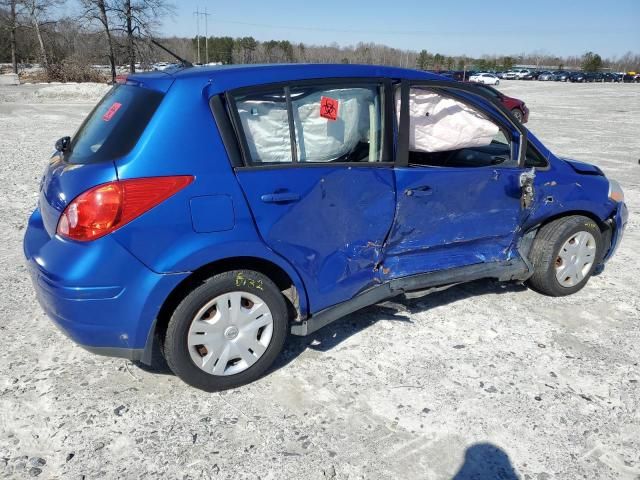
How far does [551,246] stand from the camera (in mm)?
4055

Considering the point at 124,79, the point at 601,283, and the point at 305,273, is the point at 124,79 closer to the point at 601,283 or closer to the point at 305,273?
the point at 305,273

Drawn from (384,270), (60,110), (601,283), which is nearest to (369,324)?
(384,270)

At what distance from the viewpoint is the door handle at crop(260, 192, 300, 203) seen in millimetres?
2773

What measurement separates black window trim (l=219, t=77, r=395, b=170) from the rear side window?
36cm

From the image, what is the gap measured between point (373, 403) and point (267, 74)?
1972 mm

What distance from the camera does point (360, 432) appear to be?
8.80 feet

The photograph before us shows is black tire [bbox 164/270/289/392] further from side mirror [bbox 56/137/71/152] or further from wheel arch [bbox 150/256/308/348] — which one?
side mirror [bbox 56/137/71/152]

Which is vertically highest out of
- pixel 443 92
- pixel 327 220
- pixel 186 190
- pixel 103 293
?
pixel 443 92

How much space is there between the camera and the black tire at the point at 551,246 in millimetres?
4066

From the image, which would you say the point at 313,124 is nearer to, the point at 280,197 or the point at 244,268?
the point at 280,197

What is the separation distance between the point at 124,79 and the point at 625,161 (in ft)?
35.4

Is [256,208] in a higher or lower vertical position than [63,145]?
lower

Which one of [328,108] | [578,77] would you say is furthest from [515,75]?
[328,108]

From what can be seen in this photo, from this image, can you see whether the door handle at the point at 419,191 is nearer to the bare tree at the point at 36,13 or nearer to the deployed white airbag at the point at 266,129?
the deployed white airbag at the point at 266,129
